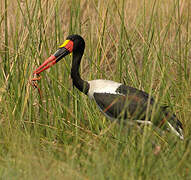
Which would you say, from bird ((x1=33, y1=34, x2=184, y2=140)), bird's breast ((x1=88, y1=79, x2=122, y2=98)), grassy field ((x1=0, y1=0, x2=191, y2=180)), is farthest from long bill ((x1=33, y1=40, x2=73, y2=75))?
bird's breast ((x1=88, y1=79, x2=122, y2=98))

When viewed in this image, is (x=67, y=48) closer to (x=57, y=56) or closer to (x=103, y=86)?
(x=57, y=56)

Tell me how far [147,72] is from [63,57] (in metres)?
0.87

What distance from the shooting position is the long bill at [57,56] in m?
4.29

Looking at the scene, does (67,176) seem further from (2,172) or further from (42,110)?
(42,110)

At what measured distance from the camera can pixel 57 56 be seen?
4387 mm

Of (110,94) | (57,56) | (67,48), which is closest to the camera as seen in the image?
(110,94)

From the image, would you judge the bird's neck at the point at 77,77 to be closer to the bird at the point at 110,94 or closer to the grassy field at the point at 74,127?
the bird at the point at 110,94

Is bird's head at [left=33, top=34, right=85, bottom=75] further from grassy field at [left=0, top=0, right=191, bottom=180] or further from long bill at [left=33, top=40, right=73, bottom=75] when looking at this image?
grassy field at [left=0, top=0, right=191, bottom=180]

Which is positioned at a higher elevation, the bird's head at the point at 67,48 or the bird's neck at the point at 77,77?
the bird's head at the point at 67,48

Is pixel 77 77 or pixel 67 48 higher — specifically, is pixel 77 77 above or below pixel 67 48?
below

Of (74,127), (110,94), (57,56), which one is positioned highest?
(57,56)

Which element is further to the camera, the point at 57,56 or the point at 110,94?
the point at 57,56

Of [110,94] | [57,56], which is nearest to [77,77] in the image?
[57,56]

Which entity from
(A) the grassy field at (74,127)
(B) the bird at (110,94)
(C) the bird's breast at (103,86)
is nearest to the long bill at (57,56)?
(B) the bird at (110,94)
